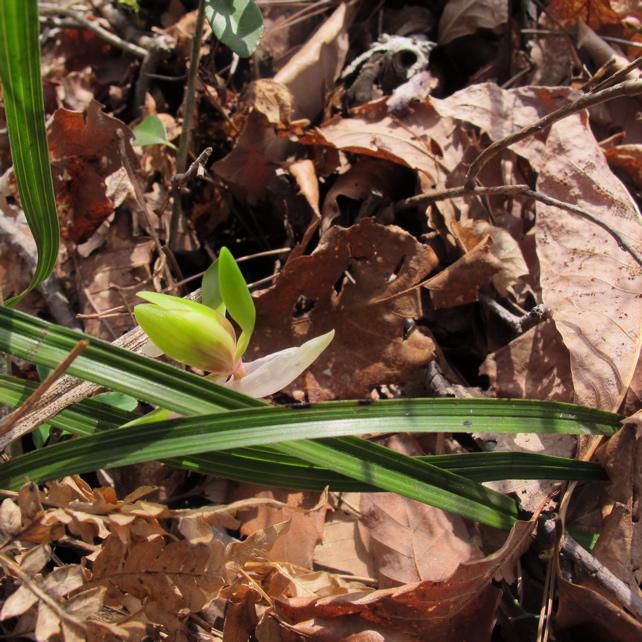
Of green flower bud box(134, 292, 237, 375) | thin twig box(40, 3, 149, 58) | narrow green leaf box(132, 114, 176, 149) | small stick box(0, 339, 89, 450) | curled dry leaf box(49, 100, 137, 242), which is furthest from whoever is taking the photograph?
thin twig box(40, 3, 149, 58)

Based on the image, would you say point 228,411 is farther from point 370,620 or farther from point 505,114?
point 505,114

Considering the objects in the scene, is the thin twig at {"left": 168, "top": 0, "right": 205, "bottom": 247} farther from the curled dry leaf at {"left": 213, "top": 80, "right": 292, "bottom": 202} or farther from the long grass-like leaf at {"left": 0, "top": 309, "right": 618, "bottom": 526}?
the long grass-like leaf at {"left": 0, "top": 309, "right": 618, "bottom": 526}

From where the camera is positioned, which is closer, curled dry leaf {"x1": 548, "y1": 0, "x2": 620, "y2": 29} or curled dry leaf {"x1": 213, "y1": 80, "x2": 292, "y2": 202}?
curled dry leaf {"x1": 213, "y1": 80, "x2": 292, "y2": 202}

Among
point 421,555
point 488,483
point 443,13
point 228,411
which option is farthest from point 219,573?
point 443,13

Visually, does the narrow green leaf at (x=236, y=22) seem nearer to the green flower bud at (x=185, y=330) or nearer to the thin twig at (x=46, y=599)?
the green flower bud at (x=185, y=330)

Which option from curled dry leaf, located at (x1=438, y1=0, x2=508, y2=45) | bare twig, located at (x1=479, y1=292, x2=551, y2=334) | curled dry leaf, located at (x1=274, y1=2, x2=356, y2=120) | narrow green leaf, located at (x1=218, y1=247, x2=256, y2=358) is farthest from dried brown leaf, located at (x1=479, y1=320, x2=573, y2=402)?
curled dry leaf, located at (x1=438, y1=0, x2=508, y2=45)

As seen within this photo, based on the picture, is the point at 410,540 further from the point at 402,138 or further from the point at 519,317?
the point at 402,138
